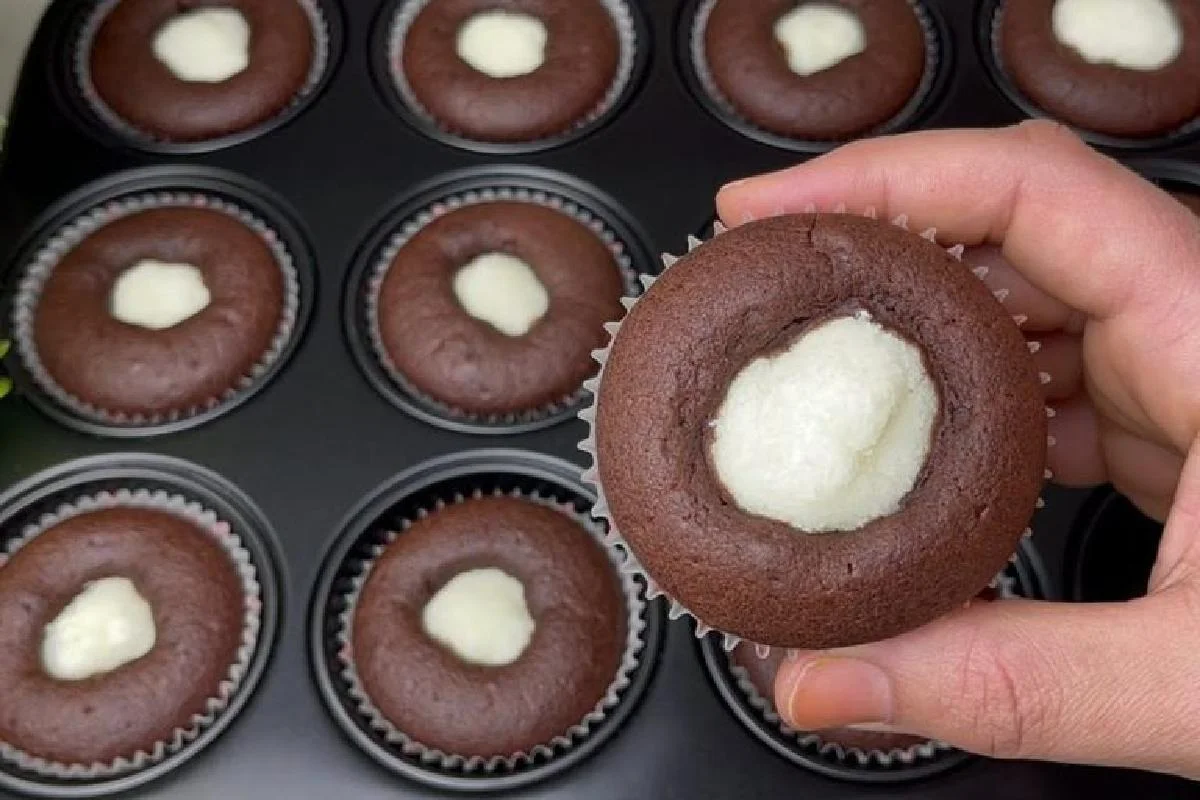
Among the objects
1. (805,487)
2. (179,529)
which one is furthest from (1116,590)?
(179,529)

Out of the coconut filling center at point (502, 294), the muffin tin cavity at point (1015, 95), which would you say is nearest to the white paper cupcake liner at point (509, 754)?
the coconut filling center at point (502, 294)

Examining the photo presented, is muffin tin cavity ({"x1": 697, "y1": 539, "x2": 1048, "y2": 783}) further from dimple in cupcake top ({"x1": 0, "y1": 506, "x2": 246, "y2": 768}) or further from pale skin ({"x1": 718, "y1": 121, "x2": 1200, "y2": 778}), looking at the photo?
dimple in cupcake top ({"x1": 0, "y1": 506, "x2": 246, "y2": 768})

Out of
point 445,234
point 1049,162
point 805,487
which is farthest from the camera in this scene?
point 445,234

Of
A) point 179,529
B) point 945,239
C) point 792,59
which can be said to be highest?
point 792,59

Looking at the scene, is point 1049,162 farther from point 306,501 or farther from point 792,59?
point 306,501

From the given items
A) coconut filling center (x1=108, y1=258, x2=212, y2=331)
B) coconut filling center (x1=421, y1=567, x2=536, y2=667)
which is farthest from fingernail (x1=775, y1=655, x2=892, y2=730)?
coconut filling center (x1=108, y1=258, x2=212, y2=331)

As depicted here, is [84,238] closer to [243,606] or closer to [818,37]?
[243,606]

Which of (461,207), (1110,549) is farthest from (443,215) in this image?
(1110,549)
